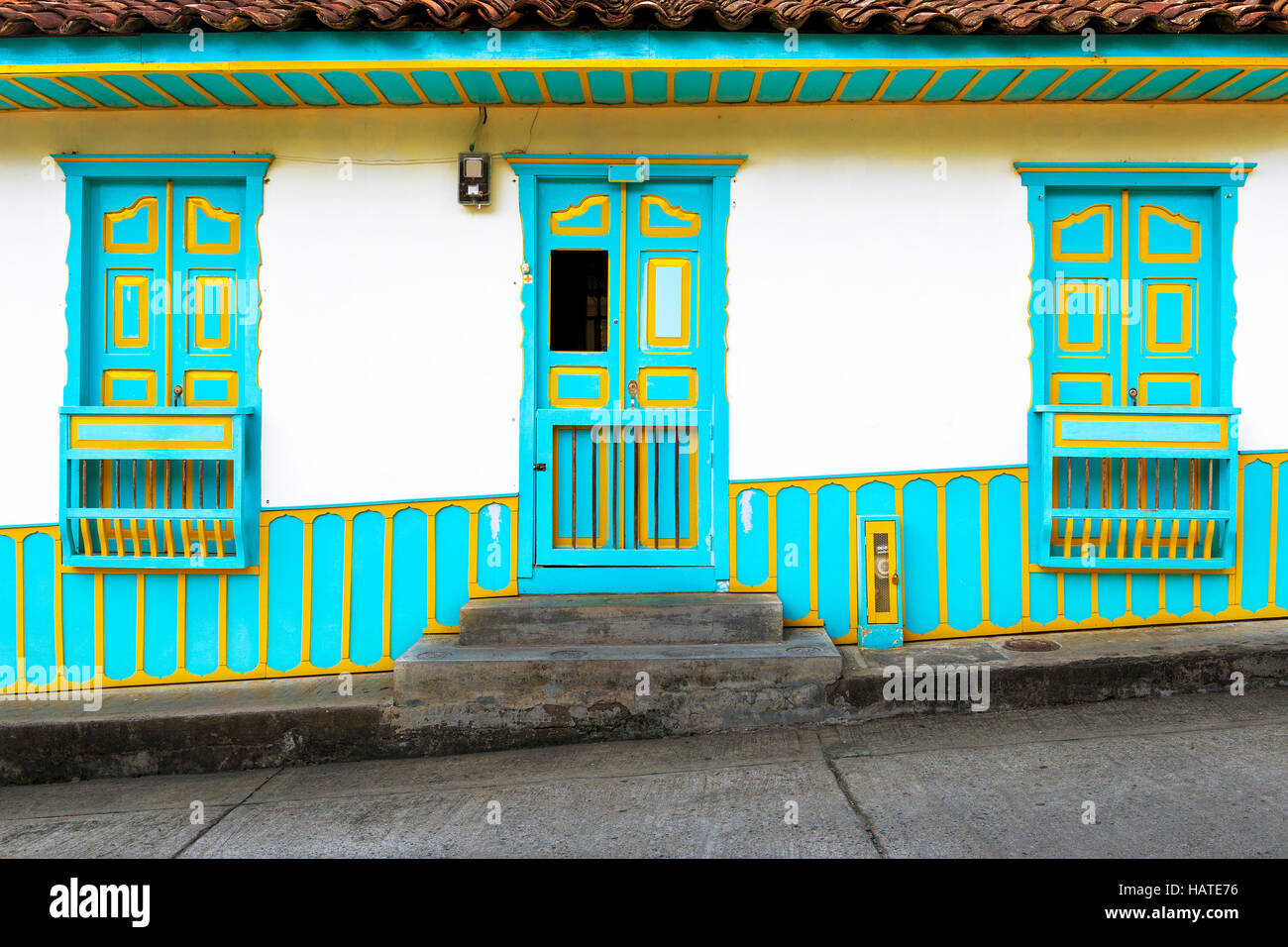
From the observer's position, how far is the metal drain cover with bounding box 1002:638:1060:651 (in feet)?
17.1

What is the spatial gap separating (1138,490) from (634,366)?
2960 mm

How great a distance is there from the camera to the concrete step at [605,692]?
4789 millimetres

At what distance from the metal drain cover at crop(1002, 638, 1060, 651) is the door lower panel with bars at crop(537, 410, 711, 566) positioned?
5.60 feet

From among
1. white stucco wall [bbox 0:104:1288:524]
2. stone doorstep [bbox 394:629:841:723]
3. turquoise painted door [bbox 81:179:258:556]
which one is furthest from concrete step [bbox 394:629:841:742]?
turquoise painted door [bbox 81:179:258:556]

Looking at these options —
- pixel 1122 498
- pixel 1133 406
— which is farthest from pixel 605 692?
pixel 1133 406

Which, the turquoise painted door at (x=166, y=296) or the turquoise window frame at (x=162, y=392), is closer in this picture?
the turquoise window frame at (x=162, y=392)

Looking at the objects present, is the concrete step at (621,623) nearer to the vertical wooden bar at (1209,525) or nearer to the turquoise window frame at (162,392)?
the turquoise window frame at (162,392)

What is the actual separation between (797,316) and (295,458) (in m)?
2.96

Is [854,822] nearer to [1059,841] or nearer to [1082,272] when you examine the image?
[1059,841]

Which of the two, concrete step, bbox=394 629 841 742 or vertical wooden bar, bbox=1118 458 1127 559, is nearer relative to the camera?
concrete step, bbox=394 629 841 742

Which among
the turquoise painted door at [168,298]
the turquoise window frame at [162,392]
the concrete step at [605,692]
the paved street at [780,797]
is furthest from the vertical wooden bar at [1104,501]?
the turquoise painted door at [168,298]

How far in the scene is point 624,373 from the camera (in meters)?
5.53

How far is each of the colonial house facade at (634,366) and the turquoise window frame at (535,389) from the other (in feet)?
0.07

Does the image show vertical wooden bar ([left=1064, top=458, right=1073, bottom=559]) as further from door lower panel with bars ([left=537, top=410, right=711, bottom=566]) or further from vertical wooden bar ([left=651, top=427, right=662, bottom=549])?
vertical wooden bar ([left=651, top=427, right=662, bottom=549])
